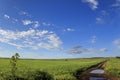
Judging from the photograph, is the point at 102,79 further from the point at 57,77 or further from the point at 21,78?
the point at 21,78

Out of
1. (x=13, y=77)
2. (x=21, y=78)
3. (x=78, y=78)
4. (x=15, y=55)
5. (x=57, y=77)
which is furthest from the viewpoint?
(x=78, y=78)

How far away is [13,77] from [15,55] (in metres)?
2.73

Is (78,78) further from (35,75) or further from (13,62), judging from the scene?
(13,62)

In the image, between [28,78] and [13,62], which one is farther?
[28,78]

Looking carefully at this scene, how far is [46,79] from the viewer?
105 ft

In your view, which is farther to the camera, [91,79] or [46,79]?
[91,79]

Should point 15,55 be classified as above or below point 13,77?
above

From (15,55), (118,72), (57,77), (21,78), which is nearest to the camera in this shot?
(15,55)

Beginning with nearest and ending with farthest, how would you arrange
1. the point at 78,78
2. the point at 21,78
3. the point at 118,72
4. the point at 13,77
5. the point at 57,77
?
1. the point at 13,77
2. the point at 21,78
3. the point at 57,77
4. the point at 78,78
5. the point at 118,72

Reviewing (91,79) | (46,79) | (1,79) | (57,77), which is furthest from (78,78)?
(1,79)

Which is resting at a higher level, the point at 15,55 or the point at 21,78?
the point at 15,55

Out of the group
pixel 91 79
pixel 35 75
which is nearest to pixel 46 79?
pixel 35 75

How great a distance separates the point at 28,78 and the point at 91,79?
36.2 feet

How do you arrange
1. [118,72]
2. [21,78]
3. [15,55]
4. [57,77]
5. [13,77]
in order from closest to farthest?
[15,55], [13,77], [21,78], [57,77], [118,72]
